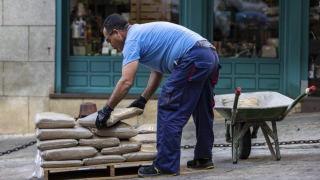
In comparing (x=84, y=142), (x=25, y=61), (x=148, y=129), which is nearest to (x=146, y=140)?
(x=148, y=129)

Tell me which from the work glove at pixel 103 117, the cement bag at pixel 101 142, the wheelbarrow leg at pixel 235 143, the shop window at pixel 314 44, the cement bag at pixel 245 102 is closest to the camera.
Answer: the work glove at pixel 103 117

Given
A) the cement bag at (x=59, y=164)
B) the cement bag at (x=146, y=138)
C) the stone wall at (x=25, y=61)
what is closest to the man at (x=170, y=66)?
the cement bag at (x=59, y=164)

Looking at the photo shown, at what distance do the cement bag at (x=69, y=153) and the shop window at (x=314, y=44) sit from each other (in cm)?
635

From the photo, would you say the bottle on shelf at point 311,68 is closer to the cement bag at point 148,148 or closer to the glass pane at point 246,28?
the glass pane at point 246,28

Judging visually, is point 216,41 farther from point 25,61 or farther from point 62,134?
point 62,134

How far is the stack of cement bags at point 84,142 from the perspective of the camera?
17.6 feet

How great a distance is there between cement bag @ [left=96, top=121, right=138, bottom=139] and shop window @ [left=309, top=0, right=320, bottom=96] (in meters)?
5.97

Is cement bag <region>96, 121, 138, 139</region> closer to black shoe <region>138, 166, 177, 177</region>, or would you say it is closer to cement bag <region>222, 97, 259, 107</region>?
black shoe <region>138, 166, 177, 177</region>

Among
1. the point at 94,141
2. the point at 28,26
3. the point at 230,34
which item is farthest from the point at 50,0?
the point at 94,141

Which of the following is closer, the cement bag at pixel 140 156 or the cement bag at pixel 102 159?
the cement bag at pixel 102 159

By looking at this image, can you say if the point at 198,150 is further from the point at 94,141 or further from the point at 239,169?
the point at 94,141

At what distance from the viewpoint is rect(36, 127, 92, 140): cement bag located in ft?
17.7

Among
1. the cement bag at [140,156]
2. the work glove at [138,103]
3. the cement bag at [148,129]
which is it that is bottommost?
the cement bag at [140,156]

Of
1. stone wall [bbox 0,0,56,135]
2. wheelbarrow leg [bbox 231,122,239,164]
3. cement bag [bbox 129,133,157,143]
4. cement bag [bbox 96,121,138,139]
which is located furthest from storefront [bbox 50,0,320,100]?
cement bag [bbox 96,121,138,139]
